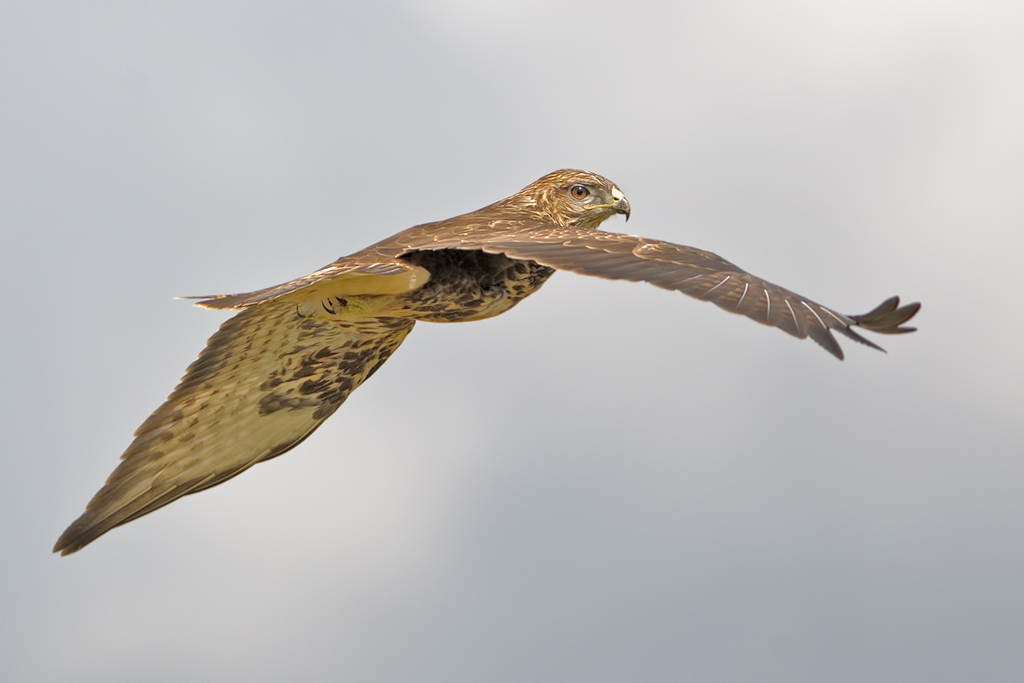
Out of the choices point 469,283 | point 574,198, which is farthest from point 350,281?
point 574,198

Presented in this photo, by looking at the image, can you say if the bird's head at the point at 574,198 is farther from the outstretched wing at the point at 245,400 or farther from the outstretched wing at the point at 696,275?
the outstretched wing at the point at 696,275

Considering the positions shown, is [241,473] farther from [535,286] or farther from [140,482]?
[535,286]

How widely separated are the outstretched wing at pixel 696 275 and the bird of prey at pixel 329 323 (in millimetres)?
31

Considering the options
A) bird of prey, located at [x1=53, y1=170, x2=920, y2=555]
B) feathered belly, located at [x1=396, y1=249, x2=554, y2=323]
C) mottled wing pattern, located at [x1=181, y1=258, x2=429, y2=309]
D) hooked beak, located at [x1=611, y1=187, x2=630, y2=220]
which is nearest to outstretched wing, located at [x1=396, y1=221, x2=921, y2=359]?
A: bird of prey, located at [x1=53, y1=170, x2=920, y2=555]

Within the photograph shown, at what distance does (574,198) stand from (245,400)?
10.4 ft

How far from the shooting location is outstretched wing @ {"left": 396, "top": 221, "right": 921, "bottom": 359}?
7.55 meters

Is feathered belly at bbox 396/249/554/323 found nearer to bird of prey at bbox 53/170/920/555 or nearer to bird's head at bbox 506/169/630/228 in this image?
bird of prey at bbox 53/170/920/555

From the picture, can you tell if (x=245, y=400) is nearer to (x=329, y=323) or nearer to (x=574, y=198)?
(x=329, y=323)

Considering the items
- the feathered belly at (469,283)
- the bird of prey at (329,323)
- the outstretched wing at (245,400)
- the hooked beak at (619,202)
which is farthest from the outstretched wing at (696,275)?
the hooked beak at (619,202)

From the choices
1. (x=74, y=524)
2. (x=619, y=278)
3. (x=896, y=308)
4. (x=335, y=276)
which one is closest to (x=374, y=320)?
(x=335, y=276)

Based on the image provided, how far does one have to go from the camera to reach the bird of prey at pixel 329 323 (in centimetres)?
945

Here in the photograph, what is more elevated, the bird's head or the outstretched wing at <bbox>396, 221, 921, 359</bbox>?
the bird's head

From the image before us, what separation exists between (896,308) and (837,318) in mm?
428

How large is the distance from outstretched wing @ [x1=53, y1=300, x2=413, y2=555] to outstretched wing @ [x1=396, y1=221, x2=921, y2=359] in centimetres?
264
